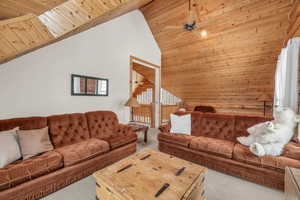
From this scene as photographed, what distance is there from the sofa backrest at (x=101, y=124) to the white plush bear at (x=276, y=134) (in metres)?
2.45

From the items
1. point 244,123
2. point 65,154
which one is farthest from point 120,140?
point 244,123

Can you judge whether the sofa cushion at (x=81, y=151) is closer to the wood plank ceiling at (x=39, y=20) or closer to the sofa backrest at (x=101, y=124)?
the sofa backrest at (x=101, y=124)

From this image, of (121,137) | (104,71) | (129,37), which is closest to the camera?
(121,137)

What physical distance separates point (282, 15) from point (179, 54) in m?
2.50

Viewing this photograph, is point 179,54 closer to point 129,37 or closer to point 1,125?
point 129,37

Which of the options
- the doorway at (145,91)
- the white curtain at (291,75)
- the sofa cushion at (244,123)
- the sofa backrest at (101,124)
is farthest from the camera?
the doorway at (145,91)

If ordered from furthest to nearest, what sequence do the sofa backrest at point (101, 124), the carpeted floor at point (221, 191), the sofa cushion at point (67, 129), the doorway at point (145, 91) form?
the doorway at point (145, 91)
the sofa backrest at point (101, 124)
the sofa cushion at point (67, 129)
the carpeted floor at point (221, 191)

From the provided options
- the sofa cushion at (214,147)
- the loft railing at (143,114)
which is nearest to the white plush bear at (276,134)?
the sofa cushion at (214,147)

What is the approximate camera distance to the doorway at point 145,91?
4.46 metres

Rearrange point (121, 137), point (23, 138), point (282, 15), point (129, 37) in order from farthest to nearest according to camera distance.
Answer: point (129, 37), point (282, 15), point (121, 137), point (23, 138)

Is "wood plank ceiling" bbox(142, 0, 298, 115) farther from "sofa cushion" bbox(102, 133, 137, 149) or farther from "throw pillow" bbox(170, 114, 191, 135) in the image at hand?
"sofa cushion" bbox(102, 133, 137, 149)

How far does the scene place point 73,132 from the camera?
7.41ft

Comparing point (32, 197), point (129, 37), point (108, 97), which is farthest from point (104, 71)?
point (32, 197)

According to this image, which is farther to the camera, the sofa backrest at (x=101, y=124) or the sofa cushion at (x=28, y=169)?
the sofa backrest at (x=101, y=124)
